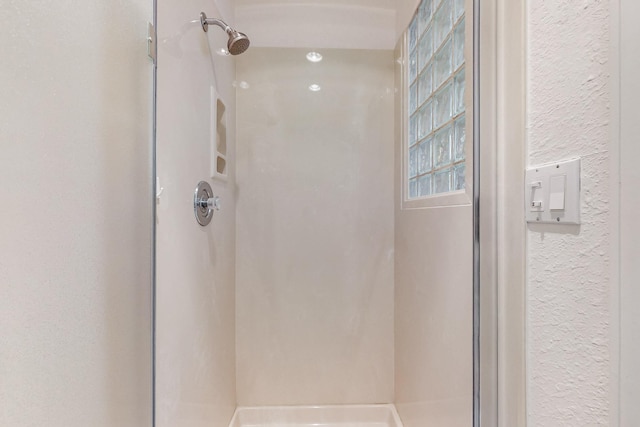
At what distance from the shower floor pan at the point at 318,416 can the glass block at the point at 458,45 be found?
1542 millimetres

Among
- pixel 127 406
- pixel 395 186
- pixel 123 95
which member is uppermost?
pixel 123 95

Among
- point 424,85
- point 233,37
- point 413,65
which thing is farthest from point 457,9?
point 233,37

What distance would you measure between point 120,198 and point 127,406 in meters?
0.45

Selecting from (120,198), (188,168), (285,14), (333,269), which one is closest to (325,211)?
(333,269)

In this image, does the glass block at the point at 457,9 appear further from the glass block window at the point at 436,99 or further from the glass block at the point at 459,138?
the glass block at the point at 459,138

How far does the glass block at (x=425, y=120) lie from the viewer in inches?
53.3

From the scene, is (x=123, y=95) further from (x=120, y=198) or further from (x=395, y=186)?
(x=395, y=186)

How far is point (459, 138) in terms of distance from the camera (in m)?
1.08

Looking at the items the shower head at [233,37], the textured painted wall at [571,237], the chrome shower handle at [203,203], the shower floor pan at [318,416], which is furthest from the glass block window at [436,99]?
the shower floor pan at [318,416]

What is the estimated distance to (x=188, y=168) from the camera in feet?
3.67

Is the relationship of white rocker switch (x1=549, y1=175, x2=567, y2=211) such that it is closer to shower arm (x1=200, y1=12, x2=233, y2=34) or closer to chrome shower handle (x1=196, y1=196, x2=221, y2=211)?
chrome shower handle (x1=196, y1=196, x2=221, y2=211)

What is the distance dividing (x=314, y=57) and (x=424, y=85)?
2.00 ft

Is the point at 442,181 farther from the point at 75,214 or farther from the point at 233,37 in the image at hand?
the point at 75,214

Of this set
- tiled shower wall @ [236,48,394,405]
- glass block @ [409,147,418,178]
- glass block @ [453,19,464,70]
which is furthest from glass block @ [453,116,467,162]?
tiled shower wall @ [236,48,394,405]
